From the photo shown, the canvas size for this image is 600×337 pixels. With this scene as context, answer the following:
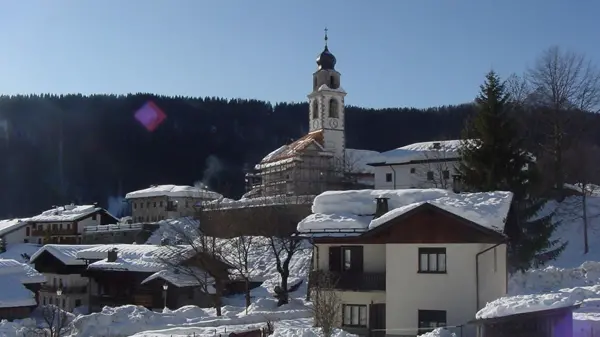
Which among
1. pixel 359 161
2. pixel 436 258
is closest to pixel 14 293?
pixel 436 258

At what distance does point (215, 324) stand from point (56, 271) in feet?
78.7

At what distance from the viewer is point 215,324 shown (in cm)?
2945

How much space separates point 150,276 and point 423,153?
2589cm

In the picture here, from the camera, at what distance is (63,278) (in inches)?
1913

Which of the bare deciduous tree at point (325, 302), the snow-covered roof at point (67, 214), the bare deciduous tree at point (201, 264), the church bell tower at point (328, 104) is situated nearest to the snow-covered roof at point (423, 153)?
the church bell tower at point (328, 104)

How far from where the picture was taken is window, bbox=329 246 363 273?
25141 millimetres

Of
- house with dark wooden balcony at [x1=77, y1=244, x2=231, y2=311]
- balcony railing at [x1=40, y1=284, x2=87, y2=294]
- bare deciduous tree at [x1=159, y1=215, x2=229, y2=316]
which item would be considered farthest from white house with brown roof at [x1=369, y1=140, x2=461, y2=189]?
balcony railing at [x1=40, y1=284, x2=87, y2=294]

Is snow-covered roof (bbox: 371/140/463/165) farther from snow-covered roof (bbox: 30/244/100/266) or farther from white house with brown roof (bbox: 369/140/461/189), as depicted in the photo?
snow-covered roof (bbox: 30/244/100/266)

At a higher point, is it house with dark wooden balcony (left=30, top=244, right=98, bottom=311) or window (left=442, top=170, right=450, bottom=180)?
window (left=442, top=170, right=450, bottom=180)

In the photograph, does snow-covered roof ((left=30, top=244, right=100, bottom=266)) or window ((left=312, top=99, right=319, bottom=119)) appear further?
window ((left=312, top=99, right=319, bottom=119))

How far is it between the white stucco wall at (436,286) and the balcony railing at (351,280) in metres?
0.68

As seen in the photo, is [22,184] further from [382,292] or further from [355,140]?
[382,292]

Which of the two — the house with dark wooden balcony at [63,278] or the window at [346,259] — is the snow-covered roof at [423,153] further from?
the window at [346,259]

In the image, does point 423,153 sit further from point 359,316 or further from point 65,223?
point 65,223
